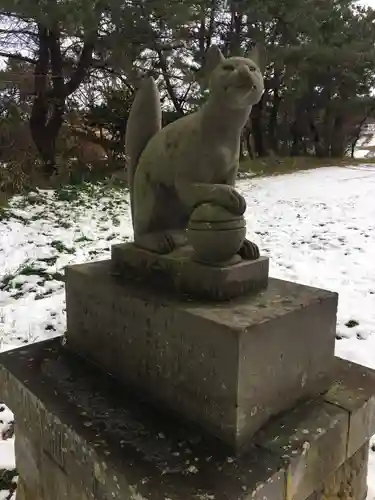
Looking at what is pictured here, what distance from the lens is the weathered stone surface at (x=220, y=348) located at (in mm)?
930

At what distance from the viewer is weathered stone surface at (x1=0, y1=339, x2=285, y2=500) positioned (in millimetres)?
867

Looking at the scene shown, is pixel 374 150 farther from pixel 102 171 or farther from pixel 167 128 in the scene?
pixel 167 128

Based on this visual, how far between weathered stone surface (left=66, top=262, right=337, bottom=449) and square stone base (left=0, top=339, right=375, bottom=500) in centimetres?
4

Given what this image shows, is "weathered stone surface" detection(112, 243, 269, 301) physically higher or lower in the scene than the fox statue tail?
lower

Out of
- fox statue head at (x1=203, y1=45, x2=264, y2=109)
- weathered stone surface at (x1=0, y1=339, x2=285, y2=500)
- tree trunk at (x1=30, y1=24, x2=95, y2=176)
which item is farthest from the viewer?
tree trunk at (x1=30, y1=24, x2=95, y2=176)

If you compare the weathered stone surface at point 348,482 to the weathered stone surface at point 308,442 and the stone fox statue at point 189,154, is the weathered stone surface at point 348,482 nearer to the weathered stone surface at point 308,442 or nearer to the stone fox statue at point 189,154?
the weathered stone surface at point 308,442

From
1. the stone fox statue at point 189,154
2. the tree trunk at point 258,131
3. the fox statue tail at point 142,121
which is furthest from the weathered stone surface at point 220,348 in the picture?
the tree trunk at point 258,131

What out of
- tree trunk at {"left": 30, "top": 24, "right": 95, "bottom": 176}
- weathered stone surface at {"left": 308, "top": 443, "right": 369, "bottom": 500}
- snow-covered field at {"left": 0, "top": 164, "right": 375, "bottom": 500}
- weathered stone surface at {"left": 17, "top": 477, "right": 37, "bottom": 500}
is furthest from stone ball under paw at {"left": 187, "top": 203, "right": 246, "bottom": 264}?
→ tree trunk at {"left": 30, "top": 24, "right": 95, "bottom": 176}

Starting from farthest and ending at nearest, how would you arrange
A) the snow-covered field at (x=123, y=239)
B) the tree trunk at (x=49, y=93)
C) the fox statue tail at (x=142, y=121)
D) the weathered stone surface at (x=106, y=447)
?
1. the tree trunk at (x=49, y=93)
2. the snow-covered field at (x=123, y=239)
3. the fox statue tail at (x=142, y=121)
4. the weathered stone surface at (x=106, y=447)

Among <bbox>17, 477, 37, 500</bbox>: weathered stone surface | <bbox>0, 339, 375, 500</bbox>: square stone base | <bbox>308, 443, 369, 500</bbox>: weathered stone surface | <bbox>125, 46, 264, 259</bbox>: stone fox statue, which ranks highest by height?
<bbox>125, 46, 264, 259</bbox>: stone fox statue

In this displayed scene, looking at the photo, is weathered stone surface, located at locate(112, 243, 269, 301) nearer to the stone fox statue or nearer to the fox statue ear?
the stone fox statue

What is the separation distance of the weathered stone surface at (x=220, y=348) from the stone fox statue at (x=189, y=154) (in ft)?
0.52

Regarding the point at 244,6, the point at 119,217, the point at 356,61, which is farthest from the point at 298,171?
the point at 119,217

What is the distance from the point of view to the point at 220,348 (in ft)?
3.05
